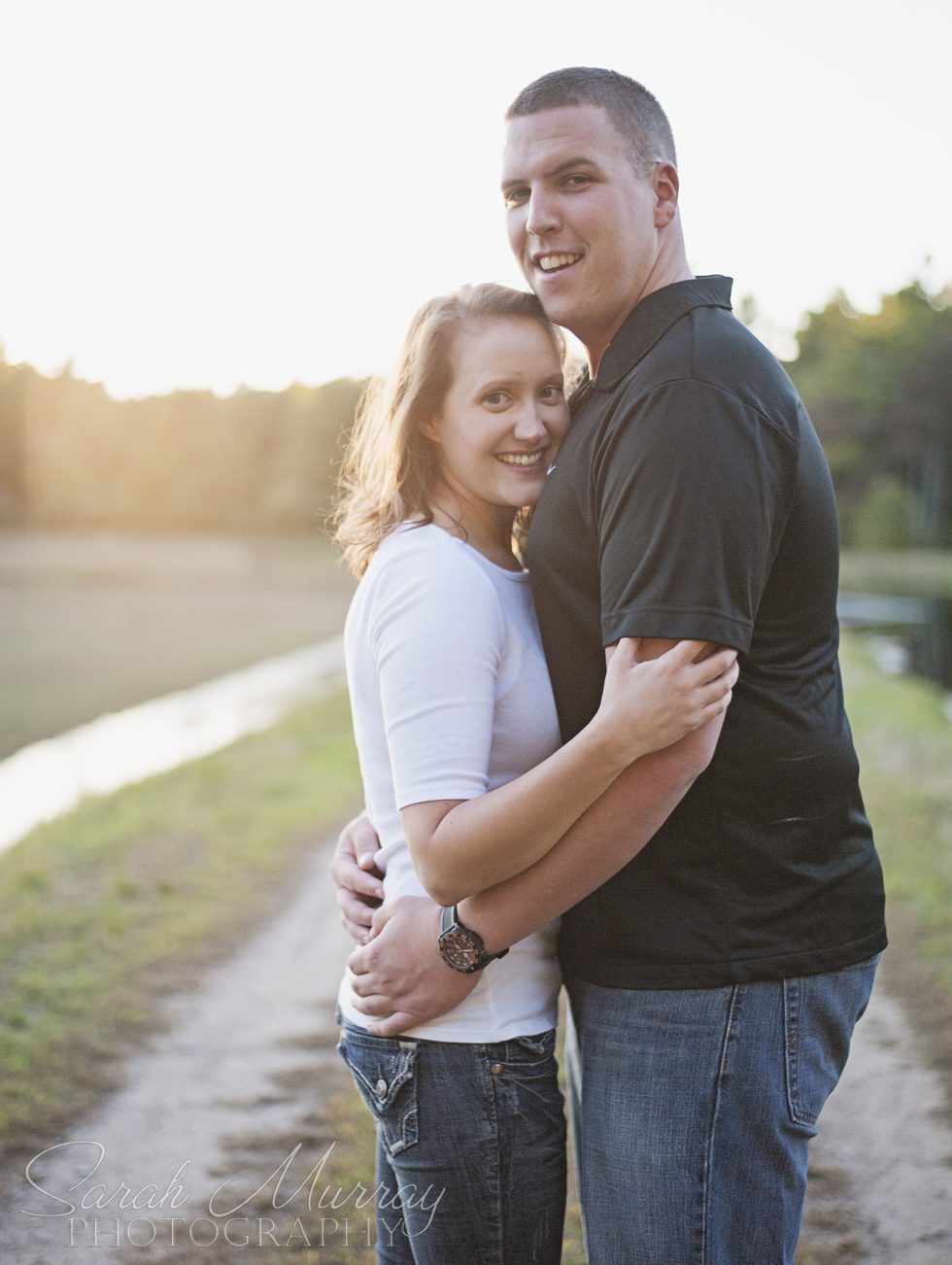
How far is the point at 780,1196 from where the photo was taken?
206 cm

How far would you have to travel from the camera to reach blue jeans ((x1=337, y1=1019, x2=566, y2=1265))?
212cm

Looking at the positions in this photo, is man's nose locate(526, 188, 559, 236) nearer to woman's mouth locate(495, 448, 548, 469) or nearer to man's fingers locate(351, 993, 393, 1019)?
woman's mouth locate(495, 448, 548, 469)

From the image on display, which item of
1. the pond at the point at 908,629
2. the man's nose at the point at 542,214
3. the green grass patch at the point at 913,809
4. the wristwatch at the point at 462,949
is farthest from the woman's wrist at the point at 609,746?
the pond at the point at 908,629

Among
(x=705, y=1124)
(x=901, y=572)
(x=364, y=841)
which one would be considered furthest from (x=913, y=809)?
(x=901, y=572)

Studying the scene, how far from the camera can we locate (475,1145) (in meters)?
2.12

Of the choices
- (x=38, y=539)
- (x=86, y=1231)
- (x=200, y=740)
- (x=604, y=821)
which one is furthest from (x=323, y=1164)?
(x=38, y=539)

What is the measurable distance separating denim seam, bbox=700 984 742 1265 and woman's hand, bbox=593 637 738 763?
513mm

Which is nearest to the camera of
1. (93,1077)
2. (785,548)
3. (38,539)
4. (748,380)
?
(748,380)

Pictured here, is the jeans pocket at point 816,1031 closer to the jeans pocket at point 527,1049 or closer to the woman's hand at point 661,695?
the jeans pocket at point 527,1049

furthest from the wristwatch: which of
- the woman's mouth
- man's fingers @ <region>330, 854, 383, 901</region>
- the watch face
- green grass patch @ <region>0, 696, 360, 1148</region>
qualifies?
green grass patch @ <region>0, 696, 360, 1148</region>

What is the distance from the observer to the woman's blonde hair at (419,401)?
2.44 metres

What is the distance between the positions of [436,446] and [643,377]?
0.65 m

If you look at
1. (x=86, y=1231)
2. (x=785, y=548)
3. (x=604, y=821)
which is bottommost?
(x=86, y=1231)

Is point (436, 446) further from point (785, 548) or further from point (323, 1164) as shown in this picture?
point (323, 1164)
